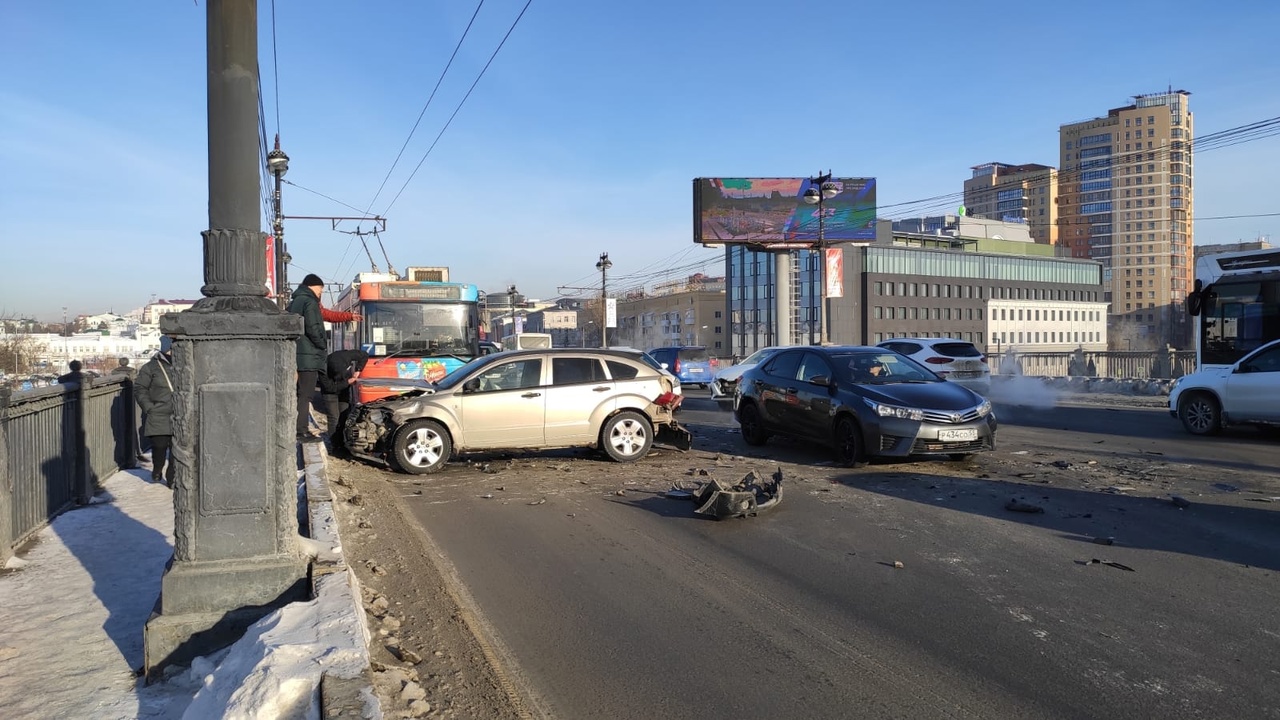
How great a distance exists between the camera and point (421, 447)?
10.5 meters

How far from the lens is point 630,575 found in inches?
235

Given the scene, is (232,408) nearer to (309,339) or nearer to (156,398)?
(309,339)

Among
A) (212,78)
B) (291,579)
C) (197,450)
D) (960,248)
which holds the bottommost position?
(291,579)

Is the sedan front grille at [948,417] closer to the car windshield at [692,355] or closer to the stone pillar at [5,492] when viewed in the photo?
the stone pillar at [5,492]

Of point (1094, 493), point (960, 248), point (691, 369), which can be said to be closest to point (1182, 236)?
point (960, 248)

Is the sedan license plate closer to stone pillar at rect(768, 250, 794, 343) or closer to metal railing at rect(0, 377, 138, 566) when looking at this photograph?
metal railing at rect(0, 377, 138, 566)

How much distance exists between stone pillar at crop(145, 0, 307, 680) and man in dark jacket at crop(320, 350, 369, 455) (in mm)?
6716

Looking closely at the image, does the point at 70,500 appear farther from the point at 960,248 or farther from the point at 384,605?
the point at 960,248

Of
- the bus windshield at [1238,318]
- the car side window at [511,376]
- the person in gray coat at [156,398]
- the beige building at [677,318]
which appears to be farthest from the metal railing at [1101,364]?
the beige building at [677,318]

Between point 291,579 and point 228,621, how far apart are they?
0.37 meters

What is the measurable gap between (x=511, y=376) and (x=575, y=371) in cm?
84

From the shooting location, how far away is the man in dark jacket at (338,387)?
11398 mm

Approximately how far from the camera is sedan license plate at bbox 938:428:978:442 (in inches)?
390

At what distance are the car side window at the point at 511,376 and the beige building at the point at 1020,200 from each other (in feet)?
519
